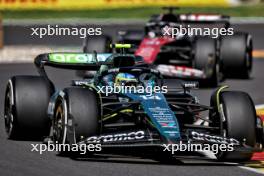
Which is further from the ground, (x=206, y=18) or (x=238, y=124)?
(x=206, y=18)

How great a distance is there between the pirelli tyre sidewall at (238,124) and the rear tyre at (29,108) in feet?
8.10

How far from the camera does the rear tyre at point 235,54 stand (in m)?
22.8

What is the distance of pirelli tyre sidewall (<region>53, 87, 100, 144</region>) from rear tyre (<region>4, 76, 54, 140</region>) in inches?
42.0

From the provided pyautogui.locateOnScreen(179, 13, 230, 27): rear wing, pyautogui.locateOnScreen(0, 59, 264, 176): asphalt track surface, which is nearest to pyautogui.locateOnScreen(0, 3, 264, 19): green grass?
pyautogui.locateOnScreen(179, 13, 230, 27): rear wing

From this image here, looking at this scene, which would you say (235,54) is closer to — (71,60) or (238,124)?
(71,60)

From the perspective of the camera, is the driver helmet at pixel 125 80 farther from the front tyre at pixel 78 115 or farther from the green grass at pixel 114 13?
the green grass at pixel 114 13

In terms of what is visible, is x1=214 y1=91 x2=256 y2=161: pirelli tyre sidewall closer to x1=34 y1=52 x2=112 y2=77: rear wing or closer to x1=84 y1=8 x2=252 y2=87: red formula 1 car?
x1=34 y1=52 x2=112 y2=77: rear wing

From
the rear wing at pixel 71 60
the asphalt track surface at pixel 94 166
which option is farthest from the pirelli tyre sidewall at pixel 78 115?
the rear wing at pixel 71 60

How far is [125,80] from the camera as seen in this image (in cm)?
1396

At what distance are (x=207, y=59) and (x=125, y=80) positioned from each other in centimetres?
818

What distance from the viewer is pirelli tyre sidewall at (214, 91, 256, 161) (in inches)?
498

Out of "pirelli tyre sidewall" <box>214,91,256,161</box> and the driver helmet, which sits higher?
the driver helmet

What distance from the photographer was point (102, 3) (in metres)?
40.0

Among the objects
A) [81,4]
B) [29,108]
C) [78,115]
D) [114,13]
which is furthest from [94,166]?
[114,13]
